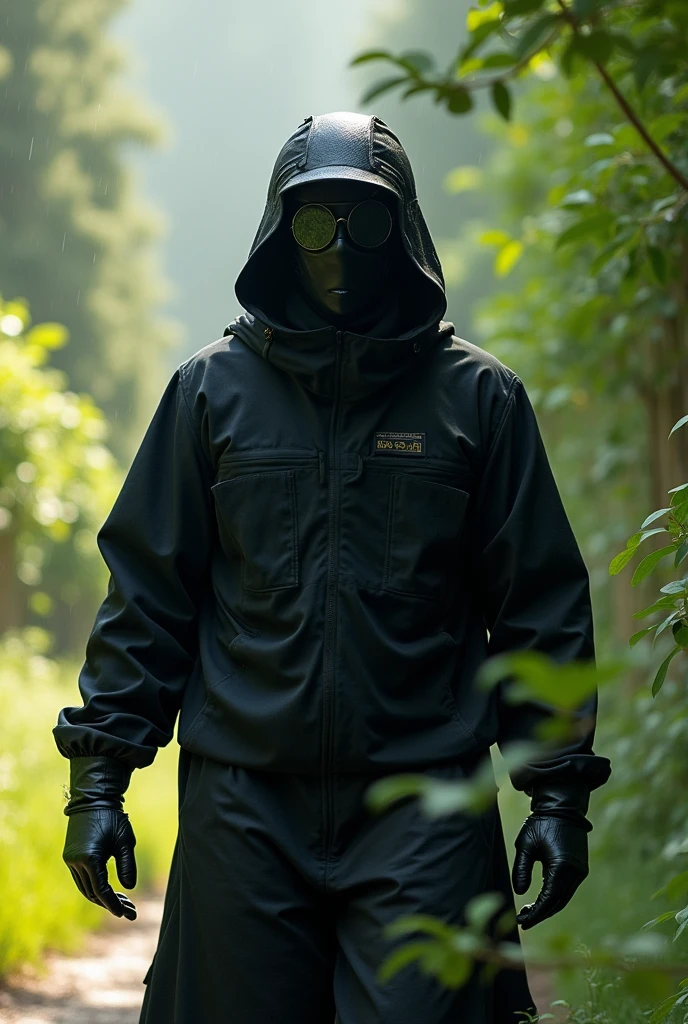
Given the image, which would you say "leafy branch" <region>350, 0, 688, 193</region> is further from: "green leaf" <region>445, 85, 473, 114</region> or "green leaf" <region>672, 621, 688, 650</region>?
"green leaf" <region>672, 621, 688, 650</region>

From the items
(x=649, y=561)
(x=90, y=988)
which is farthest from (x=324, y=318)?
(x=90, y=988)

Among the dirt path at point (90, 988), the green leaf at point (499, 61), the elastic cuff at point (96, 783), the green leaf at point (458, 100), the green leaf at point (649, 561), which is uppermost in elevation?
the green leaf at point (499, 61)

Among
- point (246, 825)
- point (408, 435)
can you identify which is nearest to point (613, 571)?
point (408, 435)

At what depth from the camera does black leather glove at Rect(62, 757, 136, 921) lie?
7.48 ft

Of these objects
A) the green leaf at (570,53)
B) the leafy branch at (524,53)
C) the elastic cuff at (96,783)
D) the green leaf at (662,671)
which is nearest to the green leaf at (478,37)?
the leafy branch at (524,53)

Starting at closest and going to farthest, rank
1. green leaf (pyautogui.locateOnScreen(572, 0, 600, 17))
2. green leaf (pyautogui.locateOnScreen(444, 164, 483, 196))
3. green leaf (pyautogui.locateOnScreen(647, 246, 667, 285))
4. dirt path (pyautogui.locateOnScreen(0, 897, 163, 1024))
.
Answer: green leaf (pyautogui.locateOnScreen(572, 0, 600, 17)) < green leaf (pyautogui.locateOnScreen(647, 246, 667, 285)) < dirt path (pyautogui.locateOnScreen(0, 897, 163, 1024)) < green leaf (pyautogui.locateOnScreen(444, 164, 483, 196))

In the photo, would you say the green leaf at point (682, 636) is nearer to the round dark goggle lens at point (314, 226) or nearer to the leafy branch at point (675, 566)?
the leafy branch at point (675, 566)

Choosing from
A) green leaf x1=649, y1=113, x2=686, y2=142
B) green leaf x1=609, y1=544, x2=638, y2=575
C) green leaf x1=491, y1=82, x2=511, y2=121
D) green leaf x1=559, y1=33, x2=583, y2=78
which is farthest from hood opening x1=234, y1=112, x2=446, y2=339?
green leaf x1=559, y1=33, x2=583, y2=78

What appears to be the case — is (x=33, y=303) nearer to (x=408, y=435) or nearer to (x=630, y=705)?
(x=630, y=705)

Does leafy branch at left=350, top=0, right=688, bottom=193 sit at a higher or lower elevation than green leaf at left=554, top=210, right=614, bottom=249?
lower

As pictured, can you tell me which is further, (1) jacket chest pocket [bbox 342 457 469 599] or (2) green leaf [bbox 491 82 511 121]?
(1) jacket chest pocket [bbox 342 457 469 599]

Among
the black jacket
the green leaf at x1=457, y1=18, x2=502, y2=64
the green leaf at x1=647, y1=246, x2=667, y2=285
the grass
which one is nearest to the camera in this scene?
the green leaf at x1=457, y1=18, x2=502, y2=64

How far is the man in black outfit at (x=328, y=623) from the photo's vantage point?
85.8 inches

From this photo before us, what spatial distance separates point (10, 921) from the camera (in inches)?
173
